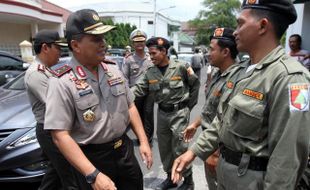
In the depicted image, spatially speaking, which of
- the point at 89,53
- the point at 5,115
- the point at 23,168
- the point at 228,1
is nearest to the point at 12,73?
the point at 5,115

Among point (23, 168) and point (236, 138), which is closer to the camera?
point (236, 138)

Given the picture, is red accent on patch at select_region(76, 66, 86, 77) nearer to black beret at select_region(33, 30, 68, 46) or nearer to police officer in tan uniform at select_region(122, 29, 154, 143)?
black beret at select_region(33, 30, 68, 46)

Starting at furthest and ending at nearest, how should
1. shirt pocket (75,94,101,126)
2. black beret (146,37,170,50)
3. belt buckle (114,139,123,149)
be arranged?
black beret (146,37,170,50), belt buckle (114,139,123,149), shirt pocket (75,94,101,126)

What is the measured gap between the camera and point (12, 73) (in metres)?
7.21

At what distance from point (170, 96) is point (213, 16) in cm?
5814

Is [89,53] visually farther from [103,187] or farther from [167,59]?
[167,59]

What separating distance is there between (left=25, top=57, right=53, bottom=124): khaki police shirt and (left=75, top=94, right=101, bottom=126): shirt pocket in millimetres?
977

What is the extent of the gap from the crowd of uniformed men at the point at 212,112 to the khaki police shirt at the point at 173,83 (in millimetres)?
870

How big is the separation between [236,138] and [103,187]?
2.67 feet

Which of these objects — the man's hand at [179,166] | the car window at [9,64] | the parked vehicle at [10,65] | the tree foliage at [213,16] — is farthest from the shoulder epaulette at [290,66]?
the tree foliage at [213,16]

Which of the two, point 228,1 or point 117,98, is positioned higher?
point 228,1

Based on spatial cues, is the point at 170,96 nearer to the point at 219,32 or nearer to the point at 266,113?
the point at 219,32

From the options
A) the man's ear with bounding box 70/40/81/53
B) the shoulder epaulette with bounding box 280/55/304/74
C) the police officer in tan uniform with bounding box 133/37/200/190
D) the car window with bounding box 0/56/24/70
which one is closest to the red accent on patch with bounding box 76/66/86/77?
the man's ear with bounding box 70/40/81/53

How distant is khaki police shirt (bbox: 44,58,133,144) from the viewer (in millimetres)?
1910
